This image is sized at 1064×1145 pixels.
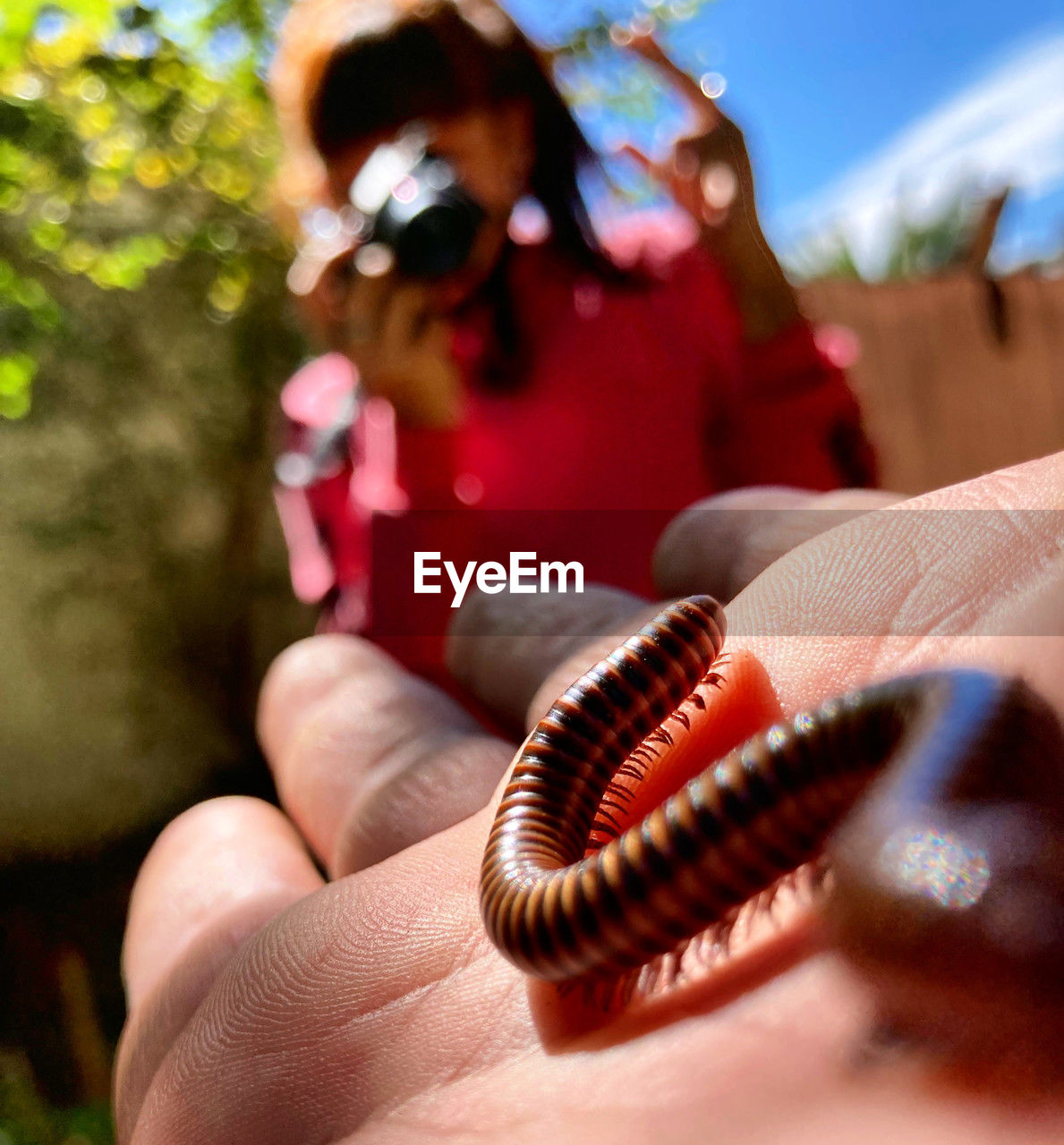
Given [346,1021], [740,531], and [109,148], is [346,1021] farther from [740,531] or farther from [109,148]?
[109,148]

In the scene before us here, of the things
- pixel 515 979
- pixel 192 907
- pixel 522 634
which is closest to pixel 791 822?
pixel 515 979

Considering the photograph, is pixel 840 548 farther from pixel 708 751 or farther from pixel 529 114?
pixel 529 114

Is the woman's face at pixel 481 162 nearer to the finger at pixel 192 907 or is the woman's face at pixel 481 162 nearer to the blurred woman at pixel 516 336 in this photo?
the blurred woman at pixel 516 336

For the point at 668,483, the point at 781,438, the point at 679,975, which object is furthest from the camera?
the point at 781,438

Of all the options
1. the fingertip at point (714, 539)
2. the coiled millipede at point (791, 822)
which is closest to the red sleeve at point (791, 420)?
the fingertip at point (714, 539)

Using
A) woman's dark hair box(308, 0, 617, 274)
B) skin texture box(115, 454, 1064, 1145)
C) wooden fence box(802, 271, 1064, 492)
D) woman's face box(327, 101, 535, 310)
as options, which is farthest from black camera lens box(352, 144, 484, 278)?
wooden fence box(802, 271, 1064, 492)

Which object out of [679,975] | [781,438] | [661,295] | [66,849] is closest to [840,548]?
[679,975]

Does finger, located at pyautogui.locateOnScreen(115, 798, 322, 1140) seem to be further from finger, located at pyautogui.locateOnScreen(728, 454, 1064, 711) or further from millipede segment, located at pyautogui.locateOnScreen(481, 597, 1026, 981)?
finger, located at pyautogui.locateOnScreen(728, 454, 1064, 711)
